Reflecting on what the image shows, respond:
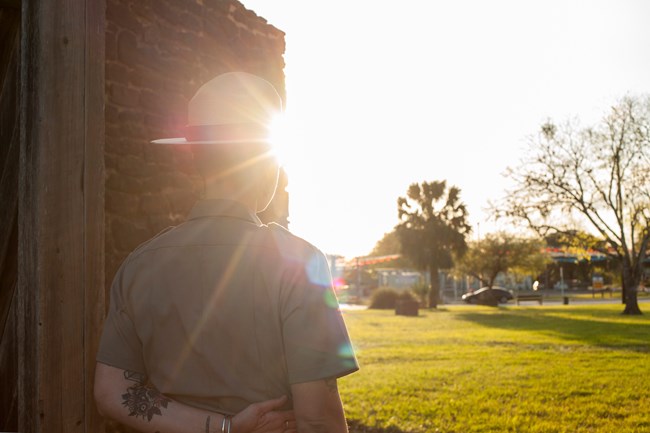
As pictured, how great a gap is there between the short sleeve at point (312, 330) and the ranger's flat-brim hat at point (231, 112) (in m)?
0.42

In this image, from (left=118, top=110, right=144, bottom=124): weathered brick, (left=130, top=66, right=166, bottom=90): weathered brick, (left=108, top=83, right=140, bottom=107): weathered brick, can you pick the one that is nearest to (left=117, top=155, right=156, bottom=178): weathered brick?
(left=118, top=110, right=144, bottom=124): weathered brick

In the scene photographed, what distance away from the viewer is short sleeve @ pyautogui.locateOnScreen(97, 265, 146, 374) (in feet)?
6.21

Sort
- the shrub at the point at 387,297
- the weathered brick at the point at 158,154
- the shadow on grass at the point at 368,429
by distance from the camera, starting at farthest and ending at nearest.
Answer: the shrub at the point at 387,297 < the shadow on grass at the point at 368,429 < the weathered brick at the point at 158,154

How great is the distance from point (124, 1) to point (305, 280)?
3579 mm

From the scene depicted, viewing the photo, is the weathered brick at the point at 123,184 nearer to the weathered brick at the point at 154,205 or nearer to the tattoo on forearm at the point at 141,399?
the weathered brick at the point at 154,205

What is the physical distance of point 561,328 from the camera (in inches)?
829

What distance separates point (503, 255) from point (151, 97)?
50.0 m

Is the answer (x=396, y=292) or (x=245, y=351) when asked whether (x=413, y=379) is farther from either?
(x=396, y=292)

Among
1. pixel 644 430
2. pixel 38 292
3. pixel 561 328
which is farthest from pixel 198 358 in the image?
pixel 561 328

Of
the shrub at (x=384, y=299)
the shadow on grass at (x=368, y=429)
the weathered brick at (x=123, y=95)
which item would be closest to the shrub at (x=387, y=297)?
the shrub at (x=384, y=299)

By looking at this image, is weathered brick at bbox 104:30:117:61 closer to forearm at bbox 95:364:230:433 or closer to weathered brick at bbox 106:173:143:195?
weathered brick at bbox 106:173:143:195

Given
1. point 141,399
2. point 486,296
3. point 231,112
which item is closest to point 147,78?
point 231,112

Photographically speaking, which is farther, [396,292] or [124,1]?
[396,292]

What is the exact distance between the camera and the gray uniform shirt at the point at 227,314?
67.1 inches
